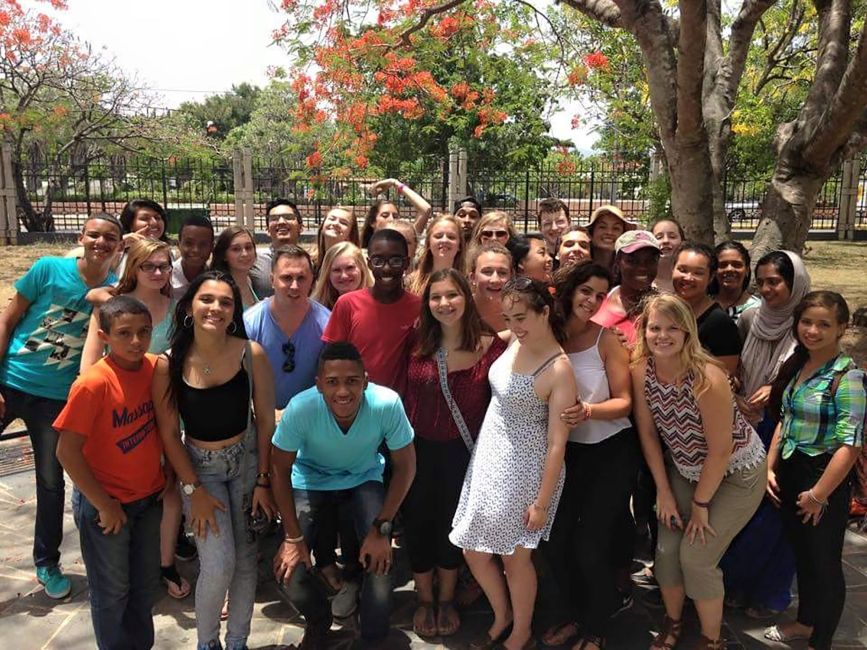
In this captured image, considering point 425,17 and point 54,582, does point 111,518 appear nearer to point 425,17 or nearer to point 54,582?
point 54,582

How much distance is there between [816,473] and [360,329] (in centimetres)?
213

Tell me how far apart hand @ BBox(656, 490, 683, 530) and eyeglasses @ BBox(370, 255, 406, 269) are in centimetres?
161

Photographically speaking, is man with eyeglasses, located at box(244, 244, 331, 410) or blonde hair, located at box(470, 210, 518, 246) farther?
blonde hair, located at box(470, 210, 518, 246)

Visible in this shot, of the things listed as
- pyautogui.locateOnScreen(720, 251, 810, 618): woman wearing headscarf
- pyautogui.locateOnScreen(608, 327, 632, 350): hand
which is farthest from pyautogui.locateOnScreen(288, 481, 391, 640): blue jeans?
pyautogui.locateOnScreen(720, 251, 810, 618): woman wearing headscarf

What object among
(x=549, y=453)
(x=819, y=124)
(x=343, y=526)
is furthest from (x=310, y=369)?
(x=819, y=124)

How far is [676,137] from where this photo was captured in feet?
18.9

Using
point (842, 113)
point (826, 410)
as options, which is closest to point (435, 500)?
point (826, 410)

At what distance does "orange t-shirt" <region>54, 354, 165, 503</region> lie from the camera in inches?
105

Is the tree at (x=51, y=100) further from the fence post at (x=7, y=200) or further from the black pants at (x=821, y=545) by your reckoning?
the black pants at (x=821, y=545)

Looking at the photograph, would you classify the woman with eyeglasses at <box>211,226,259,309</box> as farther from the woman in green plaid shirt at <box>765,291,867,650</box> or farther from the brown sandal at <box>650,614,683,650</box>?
the woman in green plaid shirt at <box>765,291,867,650</box>

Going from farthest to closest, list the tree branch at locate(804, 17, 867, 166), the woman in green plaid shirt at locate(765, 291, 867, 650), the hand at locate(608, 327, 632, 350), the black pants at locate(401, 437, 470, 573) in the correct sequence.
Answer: the tree branch at locate(804, 17, 867, 166), the black pants at locate(401, 437, 470, 573), the hand at locate(608, 327, 632, 350), the woman in green plaid shirt at locate(765, 291, 867, 650)

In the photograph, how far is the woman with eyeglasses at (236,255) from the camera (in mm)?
4121

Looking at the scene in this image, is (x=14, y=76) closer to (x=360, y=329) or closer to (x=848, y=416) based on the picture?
(x=360, y=329)

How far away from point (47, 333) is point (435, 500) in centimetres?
207
